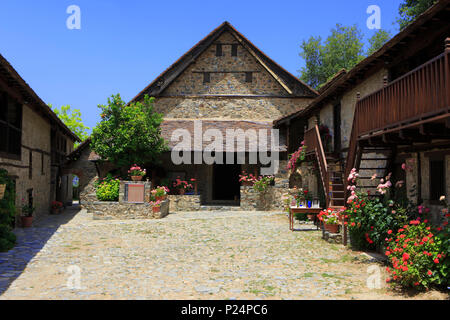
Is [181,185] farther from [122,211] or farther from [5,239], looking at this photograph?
[5,239]

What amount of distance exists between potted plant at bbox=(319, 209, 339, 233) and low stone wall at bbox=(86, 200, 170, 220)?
332 inches

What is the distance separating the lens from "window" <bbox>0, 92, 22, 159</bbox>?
40.1 ft

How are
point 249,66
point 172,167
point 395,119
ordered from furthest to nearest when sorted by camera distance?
point 249,66 → point 172,167 → point 395,119

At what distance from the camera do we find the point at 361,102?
31.3ft

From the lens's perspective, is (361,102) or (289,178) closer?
(361,102)

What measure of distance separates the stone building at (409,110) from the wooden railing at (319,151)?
42 mm

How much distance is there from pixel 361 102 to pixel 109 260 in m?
7.31

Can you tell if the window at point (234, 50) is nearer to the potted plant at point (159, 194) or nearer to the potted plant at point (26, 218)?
the potted plant at point (159, 194)

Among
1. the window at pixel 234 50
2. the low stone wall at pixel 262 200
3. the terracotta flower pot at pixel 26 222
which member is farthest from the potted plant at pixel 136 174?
the window at pixel 234 50

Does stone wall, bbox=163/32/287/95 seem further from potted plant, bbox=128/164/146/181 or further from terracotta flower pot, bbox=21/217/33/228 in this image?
terracotta flower pot, bbox=21/217/33/228

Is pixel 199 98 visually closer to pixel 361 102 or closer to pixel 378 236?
pixel 361 102

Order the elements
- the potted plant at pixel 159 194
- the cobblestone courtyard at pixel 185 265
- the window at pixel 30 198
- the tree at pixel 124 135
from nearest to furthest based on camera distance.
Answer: the cobblestone courtyard at pixel 185 265, the window at pixel 30 198, the potted plant at pixel 159 194, the tree at pixel 124 135

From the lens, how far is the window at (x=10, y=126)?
1223 cm
